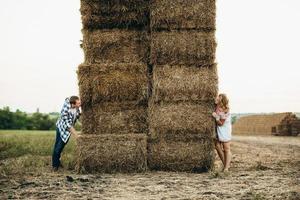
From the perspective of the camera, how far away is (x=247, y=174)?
1055cm

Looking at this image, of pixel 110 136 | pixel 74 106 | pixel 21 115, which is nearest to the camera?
pixel 110 136

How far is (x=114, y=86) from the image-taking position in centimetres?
1107

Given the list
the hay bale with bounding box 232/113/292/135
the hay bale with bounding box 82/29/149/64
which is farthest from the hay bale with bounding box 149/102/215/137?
the hay bale with bounding box 232/113/292/135

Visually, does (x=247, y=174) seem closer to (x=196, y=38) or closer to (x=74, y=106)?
(x=196, y=38)

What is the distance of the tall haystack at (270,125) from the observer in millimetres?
33812

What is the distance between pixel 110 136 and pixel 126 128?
44 centimetres

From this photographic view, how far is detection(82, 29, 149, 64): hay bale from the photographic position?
11.2 meters

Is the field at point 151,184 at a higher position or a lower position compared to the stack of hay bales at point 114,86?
lower

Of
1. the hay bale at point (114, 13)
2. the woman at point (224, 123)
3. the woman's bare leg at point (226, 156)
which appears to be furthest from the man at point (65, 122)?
the woman's bare leg at point (226, 156)

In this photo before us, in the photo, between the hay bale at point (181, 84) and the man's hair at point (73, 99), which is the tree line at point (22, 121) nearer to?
the man's hair at point (73, 99)

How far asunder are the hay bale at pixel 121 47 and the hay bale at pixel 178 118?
1.17 meters

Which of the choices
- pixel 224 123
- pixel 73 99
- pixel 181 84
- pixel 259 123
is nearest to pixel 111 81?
pixel 73 99

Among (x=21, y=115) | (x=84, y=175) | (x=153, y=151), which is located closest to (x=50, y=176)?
(x=84, y=175)

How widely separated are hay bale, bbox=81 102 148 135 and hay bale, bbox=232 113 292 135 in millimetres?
24786
